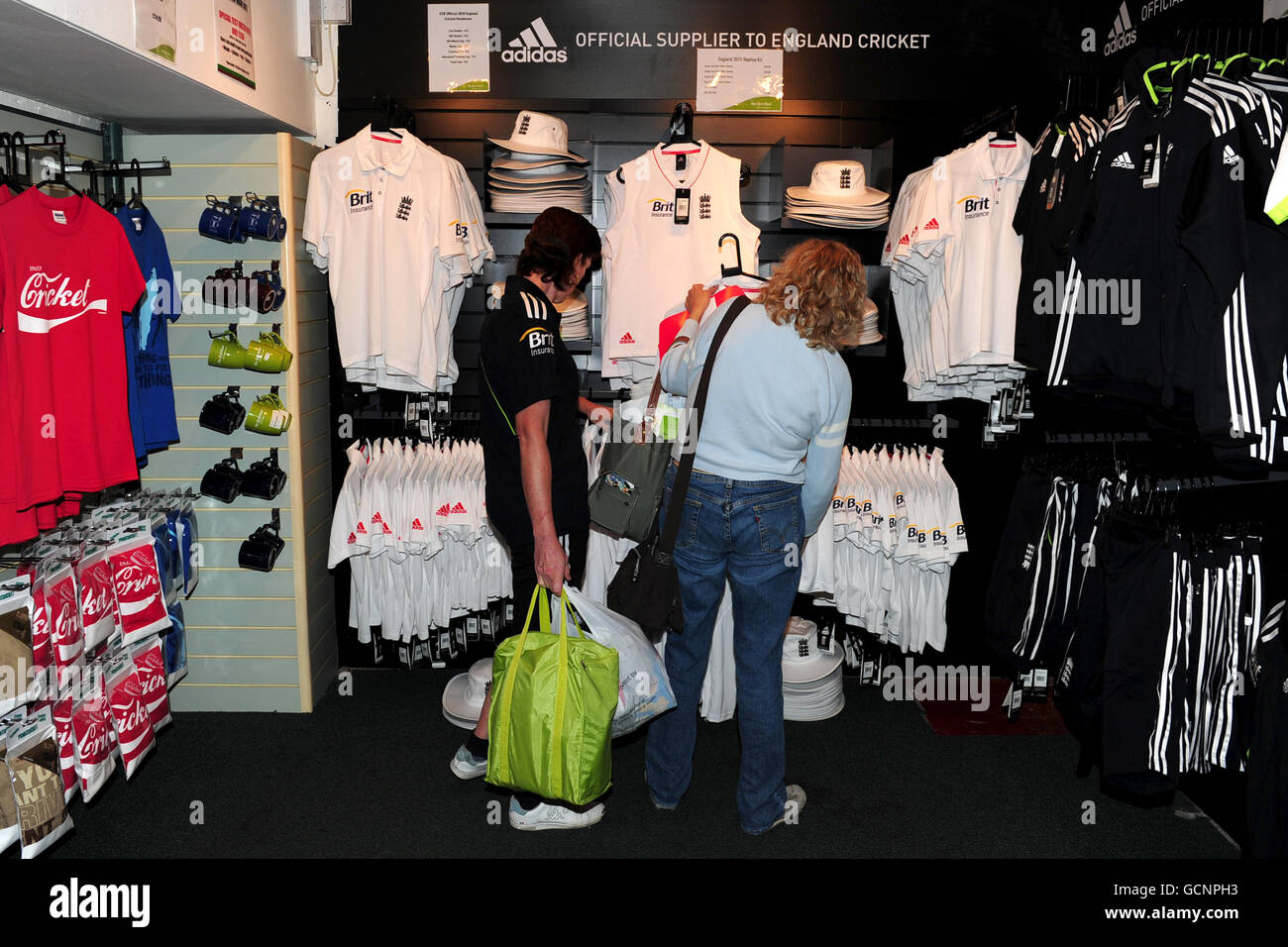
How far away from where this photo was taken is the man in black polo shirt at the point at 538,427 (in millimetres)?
2904

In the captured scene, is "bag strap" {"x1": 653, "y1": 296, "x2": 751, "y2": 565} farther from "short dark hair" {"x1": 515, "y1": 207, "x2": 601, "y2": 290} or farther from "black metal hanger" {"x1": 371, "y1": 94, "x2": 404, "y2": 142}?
"black metal hanger" {"x1": 371, "y1": 94, "x2": 404, "y2": 142}

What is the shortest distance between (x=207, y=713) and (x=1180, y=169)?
3.92 meters

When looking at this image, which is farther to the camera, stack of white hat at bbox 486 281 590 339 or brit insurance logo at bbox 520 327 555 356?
stack of white hat at bbox 486 281 590 339

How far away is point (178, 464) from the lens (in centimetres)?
389

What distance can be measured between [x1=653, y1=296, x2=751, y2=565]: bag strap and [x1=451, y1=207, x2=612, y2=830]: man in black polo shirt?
298 mm

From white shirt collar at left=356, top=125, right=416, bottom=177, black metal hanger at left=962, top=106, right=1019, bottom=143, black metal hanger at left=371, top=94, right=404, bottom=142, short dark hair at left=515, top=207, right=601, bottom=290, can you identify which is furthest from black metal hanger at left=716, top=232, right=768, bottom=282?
black metal hanger at left=371, top=94, right=404, bottom=142

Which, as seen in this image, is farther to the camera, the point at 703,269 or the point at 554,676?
the point at 703,269

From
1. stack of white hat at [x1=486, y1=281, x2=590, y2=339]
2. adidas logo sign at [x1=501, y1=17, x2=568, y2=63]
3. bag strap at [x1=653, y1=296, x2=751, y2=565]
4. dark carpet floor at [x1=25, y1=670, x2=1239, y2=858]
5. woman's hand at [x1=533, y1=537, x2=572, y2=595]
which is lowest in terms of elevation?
dark carpet floor at [x1=25, y1=670, x2=1239, y2=858]

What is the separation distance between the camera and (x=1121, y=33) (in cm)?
400

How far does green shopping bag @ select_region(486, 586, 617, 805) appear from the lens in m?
2.74

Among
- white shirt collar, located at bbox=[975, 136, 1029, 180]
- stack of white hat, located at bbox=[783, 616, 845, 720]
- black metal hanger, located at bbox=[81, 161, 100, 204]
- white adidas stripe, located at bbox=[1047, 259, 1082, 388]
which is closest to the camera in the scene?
white adidas stripe, located at bbox=[1047, 259, 1082, 388]

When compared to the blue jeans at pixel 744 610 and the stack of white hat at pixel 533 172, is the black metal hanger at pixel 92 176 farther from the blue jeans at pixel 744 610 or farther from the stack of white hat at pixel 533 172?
the blue jeans at pixel 744 610
